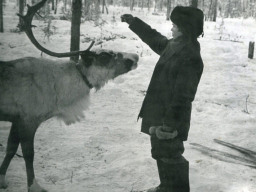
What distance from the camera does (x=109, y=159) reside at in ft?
13.6

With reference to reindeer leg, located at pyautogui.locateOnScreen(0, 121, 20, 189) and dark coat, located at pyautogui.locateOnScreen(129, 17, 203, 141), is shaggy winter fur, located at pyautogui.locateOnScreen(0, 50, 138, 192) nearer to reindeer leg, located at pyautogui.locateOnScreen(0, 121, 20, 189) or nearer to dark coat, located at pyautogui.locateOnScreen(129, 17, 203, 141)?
reindeer leg, located at pyautogui.locateOnScreen(0, 121, 20, 189)

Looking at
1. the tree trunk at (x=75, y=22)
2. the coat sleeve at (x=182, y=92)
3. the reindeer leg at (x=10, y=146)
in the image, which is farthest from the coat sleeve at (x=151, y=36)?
the tree trunk at (x=75, y=22)

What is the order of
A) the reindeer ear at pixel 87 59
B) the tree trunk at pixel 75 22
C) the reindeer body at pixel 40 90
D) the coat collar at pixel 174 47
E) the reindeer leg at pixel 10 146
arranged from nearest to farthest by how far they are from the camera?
1. the coat collar at pixel 174 47
2. the reindeer body at pixel 40 90
3. the reindeer leg at pixel 10 146
4. the reindeer ear at pixel 87 59
5. the tree trunk at pixel 75 22

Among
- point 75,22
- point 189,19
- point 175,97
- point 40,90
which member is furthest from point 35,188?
point 75,22

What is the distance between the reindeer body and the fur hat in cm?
131

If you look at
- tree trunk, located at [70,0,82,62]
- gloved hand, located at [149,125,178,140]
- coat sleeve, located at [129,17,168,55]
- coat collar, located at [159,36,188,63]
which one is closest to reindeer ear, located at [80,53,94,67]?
coat sleeve, located at [129,17,168,55]

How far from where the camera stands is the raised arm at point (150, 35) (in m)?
3.34

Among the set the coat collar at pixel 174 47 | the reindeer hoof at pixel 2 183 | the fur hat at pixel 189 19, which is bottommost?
the reindeer hoof at pixel 2 183

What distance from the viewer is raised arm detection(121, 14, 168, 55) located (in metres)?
3.34

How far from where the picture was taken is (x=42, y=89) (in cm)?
332

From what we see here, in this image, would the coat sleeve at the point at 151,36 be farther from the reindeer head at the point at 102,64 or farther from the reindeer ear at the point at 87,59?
the reindeer ear at the point at 87,59

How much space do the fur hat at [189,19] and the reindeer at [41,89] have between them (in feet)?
3.39

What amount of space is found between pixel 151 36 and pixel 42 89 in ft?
4.14

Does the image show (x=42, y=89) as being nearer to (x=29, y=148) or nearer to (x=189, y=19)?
(x=29, y=148)
